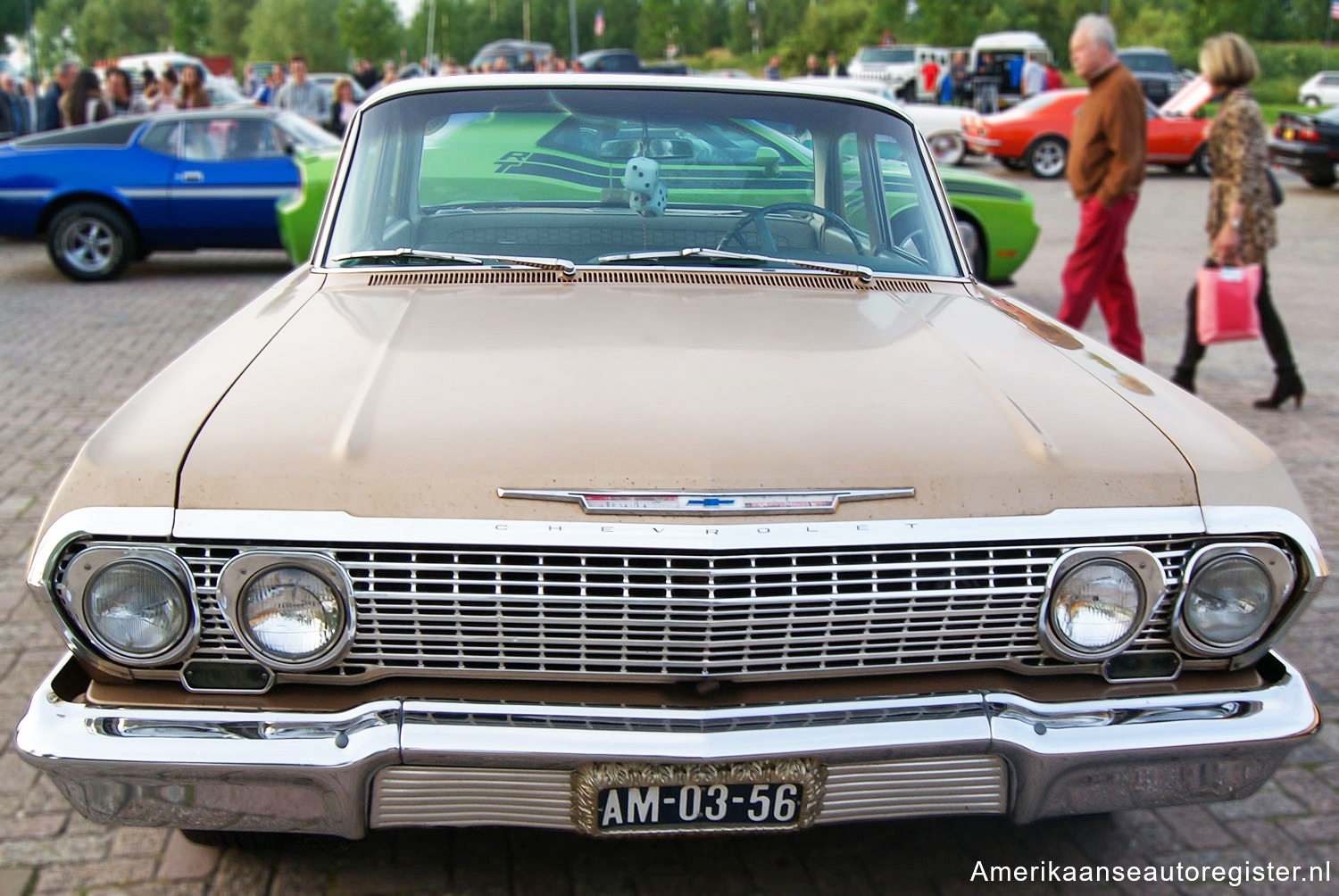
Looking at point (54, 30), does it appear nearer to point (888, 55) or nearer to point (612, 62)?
point (612, 62)

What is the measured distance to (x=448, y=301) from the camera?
3139 millimetres

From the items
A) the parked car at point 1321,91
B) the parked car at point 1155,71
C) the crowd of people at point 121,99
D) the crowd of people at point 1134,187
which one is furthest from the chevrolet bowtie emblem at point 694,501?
the parked car at point 1321,91

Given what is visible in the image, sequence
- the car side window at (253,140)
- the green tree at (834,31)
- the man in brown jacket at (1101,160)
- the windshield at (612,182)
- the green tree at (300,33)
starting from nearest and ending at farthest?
the windshield at (612,182), the man in brown jacket at (1101,160), the car side window at (253,140), the green tree at (834,31), the green tree at (300,33)

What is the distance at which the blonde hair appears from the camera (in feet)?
20.6

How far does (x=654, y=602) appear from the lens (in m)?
2.24

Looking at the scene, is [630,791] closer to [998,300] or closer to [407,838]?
[407,838]

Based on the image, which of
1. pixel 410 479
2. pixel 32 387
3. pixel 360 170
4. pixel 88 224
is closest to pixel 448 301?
pixel 360 170

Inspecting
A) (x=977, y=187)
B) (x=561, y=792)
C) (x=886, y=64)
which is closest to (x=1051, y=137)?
(x=977, y=187)

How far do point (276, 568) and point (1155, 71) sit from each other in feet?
99.6

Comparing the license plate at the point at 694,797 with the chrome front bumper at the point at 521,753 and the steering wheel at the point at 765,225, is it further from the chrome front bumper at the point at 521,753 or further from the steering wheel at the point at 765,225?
the steering wheel at the point at 765,225

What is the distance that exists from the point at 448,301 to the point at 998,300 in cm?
154

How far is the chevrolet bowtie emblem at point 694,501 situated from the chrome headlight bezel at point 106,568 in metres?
0.60

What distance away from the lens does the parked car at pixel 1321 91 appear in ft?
134

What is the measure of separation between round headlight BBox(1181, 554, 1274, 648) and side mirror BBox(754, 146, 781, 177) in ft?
5.68
